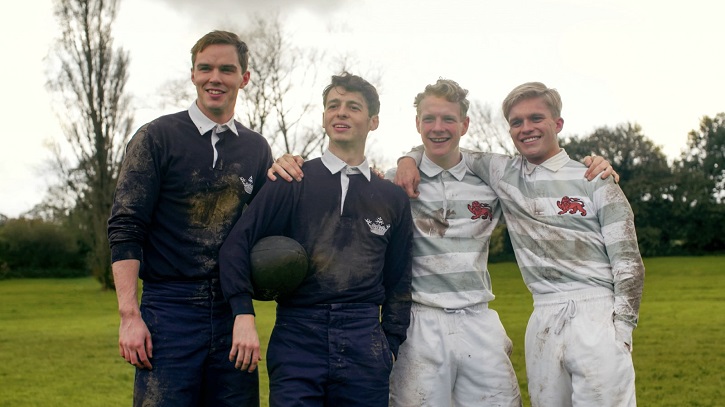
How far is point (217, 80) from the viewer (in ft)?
A: 13.9

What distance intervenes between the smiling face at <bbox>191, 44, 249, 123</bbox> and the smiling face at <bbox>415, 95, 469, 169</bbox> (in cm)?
128

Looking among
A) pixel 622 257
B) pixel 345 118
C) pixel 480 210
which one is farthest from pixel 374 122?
pixel 622 257

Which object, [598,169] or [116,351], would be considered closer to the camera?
[598,169]

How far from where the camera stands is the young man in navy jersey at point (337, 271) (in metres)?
3.92

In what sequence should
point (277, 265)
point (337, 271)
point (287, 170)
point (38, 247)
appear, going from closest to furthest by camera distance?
point (277, 265) → point (337, 271) → point (287, 170) → point (38, 247)

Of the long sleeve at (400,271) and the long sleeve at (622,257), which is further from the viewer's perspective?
the long sleeve at (400,271)

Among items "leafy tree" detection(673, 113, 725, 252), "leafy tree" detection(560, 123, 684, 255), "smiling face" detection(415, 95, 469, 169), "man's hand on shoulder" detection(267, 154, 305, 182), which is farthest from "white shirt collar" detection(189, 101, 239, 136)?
"leafy tree" detection(673, 113, 725, 252)

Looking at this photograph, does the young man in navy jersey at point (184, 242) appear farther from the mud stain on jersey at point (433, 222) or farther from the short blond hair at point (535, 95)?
the short blond hair at point (535, 95)

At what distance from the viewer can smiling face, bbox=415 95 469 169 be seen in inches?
187

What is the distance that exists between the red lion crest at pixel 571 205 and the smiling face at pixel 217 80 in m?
2.11

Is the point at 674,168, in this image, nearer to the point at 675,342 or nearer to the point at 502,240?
the point at 502,240

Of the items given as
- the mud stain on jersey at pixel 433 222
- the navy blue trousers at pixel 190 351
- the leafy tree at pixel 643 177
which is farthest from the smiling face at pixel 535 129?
the leafy tree at pixel 643 177

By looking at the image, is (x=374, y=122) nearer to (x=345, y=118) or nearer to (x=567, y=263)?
(x=345, y=118)

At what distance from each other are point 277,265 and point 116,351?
10.7 metres
